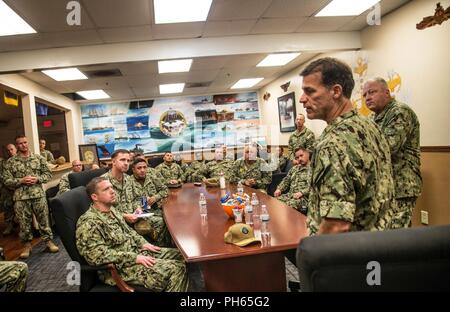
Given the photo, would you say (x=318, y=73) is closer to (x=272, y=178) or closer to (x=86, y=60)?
(x=272, y=178)

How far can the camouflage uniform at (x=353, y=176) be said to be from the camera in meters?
0.98

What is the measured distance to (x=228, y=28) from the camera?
4035 mm

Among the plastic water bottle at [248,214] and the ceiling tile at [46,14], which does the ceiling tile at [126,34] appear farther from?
the plastic water bottle at [248,214]

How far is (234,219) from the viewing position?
2.21 meters

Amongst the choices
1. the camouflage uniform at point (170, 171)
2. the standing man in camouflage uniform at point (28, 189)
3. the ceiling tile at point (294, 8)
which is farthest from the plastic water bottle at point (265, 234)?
the camouflage uniform at point (170, 171)

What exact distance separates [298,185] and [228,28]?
7.05 feet

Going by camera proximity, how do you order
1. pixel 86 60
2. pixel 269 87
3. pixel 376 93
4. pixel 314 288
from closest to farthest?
pixel 314 288
pixel 376 93
pixel 86 60
pixel 269 87

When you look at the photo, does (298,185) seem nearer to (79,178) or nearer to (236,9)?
(236,9)

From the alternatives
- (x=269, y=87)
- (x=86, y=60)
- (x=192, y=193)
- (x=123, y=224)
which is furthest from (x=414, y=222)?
(x=269, y=87)

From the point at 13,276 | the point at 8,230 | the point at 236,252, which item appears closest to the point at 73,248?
the point at 13,276

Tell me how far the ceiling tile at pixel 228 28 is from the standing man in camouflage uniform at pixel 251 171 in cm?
158

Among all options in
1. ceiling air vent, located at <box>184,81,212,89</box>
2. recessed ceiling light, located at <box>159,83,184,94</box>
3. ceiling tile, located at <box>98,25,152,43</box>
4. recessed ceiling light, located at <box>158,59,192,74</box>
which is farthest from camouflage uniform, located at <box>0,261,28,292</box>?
ceiling air vent, located at <box>184,81,212,89</box>

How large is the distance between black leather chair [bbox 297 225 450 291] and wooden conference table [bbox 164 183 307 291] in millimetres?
1017
